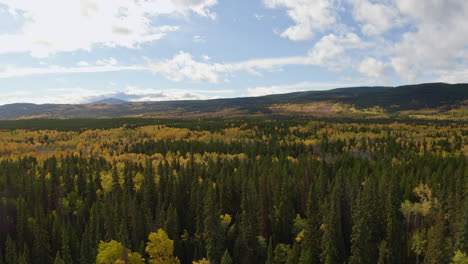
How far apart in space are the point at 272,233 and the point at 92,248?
5176 cm

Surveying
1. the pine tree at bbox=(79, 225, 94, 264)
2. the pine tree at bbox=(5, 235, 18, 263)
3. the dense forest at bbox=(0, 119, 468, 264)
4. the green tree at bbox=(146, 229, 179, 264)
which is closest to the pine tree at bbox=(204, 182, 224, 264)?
the dense forest at bbox=(0, 119, 468, 264)

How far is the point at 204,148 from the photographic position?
199m

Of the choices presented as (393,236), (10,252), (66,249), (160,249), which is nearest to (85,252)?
(66,249)

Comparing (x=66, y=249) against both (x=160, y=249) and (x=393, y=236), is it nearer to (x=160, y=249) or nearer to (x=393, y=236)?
(x=160, y=249)

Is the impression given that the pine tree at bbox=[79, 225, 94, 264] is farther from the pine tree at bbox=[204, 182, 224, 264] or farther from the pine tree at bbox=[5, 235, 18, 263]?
the pine tree at bbox=[204, 182, 224, 264]

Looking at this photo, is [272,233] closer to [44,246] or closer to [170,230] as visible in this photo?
[170,230]

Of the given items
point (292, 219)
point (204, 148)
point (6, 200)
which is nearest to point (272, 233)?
point (292, 219)

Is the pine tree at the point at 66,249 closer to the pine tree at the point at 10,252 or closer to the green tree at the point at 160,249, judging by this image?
the pine tree at the point at 10,252

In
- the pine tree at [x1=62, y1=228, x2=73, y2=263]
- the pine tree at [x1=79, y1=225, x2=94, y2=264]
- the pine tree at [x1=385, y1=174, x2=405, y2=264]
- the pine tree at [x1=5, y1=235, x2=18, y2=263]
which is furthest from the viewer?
the pine tree at [x1=5, y1=235, x2=18, y2=263]

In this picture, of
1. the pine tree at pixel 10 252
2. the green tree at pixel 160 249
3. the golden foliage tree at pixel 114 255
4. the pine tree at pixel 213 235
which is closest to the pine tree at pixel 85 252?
the golden foliage tree at pixel 114 255

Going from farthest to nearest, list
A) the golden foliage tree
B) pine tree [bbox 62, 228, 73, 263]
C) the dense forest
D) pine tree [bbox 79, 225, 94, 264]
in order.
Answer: pine tree [bbox 62, 228, 73, 263]
pine tree [bbox 79, 225, 94, 264]
the dense forest
the golden foliage tree

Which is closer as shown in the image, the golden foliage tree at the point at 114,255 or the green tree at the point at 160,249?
the golden foliage tree at the point at 114,255

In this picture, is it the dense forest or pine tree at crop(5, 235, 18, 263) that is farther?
pine tree at crop(5, 235, 18, 263)

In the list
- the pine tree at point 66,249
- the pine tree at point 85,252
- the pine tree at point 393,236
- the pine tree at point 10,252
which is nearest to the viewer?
the pine tree at point 85,252
